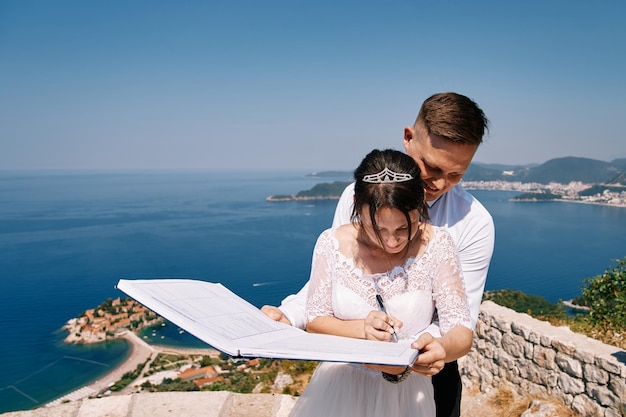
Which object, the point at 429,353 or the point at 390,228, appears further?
the point at 390,228

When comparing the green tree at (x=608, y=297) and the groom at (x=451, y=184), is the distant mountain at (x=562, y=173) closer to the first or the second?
the green tree at (x=608, y=297)

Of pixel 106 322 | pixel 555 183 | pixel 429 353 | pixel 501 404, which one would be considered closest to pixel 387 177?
pixel 429 353

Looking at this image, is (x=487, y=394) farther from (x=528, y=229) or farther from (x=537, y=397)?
(x=528, y=229)

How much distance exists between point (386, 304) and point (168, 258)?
1637 inches

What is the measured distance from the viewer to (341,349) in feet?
3.23

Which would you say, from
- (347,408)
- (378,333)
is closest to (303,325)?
(347,408)

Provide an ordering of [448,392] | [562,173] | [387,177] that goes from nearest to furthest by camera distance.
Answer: [387,177], [448,392], [562,173]

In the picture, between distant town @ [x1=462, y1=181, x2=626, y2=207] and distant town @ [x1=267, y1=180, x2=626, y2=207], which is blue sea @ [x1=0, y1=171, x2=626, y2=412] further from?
distant town @ [x1=267, y1=180, x2=626, y2=207]

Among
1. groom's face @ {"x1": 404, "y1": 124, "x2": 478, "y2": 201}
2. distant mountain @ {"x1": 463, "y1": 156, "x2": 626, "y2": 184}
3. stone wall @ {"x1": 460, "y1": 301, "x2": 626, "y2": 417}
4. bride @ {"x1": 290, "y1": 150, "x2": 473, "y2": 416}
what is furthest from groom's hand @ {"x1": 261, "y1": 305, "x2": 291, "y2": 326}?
distant mountain @ {"x1": 463, "y1": 156, "x2": 626, "y2": 184}

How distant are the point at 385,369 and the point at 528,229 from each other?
182 ft

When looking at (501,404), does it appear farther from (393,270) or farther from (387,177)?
(387,177)

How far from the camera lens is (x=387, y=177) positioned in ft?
4.14

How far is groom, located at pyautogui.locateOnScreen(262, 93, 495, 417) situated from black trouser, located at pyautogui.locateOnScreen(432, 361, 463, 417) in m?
0.37

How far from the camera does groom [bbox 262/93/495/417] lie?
149 cm
